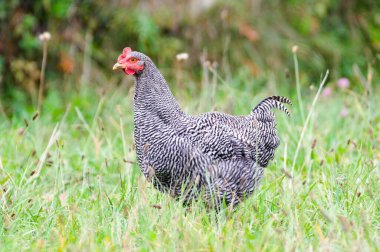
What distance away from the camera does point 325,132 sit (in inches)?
260

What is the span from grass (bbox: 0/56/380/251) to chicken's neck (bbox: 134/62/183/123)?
36 cm

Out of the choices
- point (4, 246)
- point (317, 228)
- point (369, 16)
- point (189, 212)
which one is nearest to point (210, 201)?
point (189, 212)

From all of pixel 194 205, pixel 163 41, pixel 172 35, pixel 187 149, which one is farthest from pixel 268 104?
pixel 172 35

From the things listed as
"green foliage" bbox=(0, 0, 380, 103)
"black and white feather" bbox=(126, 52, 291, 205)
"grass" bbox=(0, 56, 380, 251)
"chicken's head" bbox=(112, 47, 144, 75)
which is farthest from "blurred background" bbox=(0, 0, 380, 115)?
"chicken's head" bbox=(112, 47, 144, 75)

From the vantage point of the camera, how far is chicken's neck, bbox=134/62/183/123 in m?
4.82

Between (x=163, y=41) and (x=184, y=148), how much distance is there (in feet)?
14.8

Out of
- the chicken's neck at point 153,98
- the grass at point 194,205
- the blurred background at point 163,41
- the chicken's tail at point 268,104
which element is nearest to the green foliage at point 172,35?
the blurred background at point 163,41

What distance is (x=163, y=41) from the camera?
9.05 meters

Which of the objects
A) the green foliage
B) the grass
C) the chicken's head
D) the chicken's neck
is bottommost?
the grass

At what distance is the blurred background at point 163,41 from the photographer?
8.80 meters

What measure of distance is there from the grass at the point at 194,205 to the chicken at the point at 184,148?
12cm

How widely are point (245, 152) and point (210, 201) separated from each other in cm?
44

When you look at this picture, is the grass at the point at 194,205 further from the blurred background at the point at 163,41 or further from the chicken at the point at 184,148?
the blurred background at the point at 163,41

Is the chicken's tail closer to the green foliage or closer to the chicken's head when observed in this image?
the chicken's head
